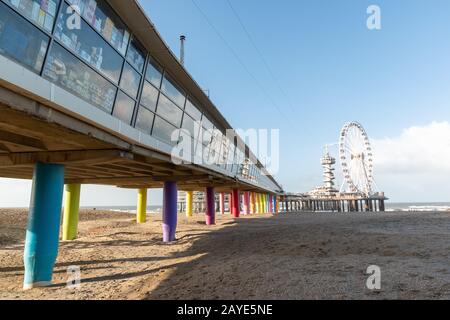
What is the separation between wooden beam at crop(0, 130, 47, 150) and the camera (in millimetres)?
7613

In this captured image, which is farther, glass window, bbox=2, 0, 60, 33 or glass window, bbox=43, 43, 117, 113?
glass window, bbox=43, 43, 117, 113

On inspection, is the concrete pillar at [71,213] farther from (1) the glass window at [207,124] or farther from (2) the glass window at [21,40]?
(2) the glass window at [21,40]

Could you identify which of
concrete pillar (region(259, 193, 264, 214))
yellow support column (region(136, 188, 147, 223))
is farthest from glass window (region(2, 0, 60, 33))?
concrete pillar (region(259, 193, 264, 214))

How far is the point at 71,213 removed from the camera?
17.3 metres

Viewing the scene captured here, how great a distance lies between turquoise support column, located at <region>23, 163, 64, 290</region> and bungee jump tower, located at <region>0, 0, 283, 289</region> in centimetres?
2

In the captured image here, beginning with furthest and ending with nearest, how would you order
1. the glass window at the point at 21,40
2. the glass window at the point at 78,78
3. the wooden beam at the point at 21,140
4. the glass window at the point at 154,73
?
1. the glass window at the point at 154,73
2. the wooden beam at the point at 21,140
3. the glass window at the point at 78,78
4. the glass window at the point at 21,40

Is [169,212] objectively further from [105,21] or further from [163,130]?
[105,21]

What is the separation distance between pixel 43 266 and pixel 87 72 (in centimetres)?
549

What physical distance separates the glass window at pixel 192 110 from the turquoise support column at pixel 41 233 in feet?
22.6

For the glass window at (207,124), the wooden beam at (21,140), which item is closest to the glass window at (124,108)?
the wooden beam at (21,140)

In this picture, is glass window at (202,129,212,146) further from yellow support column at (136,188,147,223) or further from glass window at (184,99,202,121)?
yellow support column at (136,188,147,223)

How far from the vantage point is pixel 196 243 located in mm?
14922

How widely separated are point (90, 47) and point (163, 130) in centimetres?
468

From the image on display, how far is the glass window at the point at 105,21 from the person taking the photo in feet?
22.7
